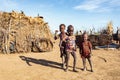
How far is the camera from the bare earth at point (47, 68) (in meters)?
8.09

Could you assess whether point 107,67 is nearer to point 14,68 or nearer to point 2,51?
point 14,68

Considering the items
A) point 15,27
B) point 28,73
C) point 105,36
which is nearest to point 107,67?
point 28,73

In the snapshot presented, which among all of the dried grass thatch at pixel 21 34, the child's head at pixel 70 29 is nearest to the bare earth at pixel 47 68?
the dried grass thatch at pixel 21 34

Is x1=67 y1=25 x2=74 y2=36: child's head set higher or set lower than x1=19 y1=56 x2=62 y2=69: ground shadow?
higher

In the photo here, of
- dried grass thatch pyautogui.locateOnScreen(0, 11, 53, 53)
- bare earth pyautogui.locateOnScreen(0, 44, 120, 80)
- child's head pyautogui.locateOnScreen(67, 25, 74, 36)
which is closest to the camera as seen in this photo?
→ bare earth pyautogui.locateOnScreen(0, 44, 120, 80)

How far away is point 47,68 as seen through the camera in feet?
30.0

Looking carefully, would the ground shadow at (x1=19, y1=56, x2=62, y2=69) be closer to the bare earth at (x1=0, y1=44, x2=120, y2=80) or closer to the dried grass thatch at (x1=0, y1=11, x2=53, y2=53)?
the bare earth at (x1=0, y1=44, x2=120, y2=80)

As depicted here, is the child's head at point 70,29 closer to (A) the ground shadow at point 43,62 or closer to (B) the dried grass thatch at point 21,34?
(A) the ground shadow at point 43,62

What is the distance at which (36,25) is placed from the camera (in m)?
12.4

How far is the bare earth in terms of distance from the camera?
8.09 meters

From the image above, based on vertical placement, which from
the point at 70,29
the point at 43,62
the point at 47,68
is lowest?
the point at 47,68

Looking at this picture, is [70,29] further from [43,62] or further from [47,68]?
[43,62]

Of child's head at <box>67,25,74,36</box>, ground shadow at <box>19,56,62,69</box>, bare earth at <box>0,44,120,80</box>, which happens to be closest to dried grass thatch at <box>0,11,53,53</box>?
bare earth at <box>0,44,120,80</box>

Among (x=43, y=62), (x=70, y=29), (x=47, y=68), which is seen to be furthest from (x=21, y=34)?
(x=70, y=29)
